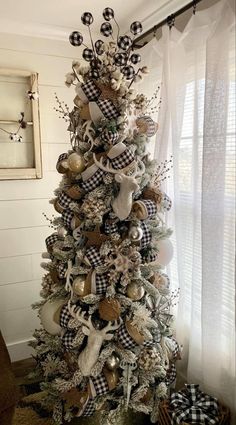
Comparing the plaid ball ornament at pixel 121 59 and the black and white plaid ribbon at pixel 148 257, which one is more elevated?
the plaid ball ornament at pixel 121 59

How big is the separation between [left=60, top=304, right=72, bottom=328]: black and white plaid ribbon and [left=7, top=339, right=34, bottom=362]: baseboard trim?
3.40 feet

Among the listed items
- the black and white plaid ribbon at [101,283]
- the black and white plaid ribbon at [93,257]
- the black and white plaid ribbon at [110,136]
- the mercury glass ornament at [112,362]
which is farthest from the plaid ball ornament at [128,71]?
the mercury glass ornament at [112,362]

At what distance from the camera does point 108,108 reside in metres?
1.58

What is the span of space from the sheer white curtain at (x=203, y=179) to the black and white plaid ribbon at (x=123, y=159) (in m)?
0.38

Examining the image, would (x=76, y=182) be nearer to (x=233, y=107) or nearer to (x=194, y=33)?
(x=233, y=107)

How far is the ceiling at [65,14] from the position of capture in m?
1.89

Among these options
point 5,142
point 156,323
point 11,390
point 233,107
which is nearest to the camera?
point 11,390

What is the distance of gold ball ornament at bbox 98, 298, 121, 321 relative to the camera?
61.0 inches

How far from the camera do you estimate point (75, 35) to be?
1.55m

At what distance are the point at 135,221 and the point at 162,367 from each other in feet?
2.34

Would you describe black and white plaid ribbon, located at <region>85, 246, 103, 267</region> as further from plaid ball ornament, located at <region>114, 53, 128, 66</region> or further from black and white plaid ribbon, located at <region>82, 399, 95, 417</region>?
plaid ball ornament, located at <region>114, 53, 128, 66</region>

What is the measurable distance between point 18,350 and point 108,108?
6.23ft

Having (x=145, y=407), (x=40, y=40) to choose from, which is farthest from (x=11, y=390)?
(x=40, y=40)

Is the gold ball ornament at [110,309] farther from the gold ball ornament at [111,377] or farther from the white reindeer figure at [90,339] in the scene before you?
the gold ball ornament at [111,377]
